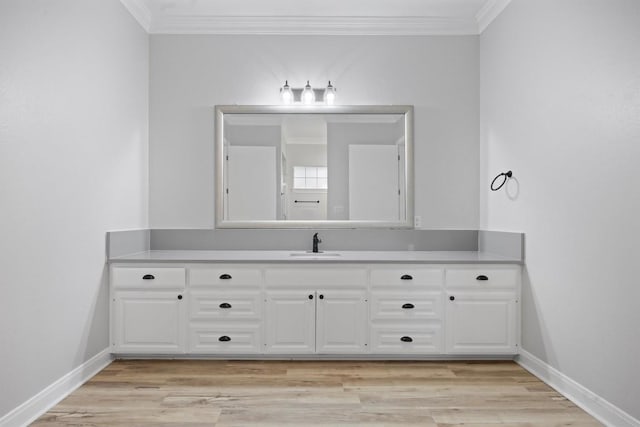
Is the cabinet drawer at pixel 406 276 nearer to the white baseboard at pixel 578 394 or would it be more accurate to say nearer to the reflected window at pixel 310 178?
the white baseboard at pixel 578 394

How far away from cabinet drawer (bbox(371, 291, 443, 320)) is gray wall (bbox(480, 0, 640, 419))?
60 centimetres

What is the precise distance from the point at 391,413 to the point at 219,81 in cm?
274

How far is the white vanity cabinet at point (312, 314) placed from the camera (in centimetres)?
273

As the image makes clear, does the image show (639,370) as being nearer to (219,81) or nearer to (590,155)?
(590,155)

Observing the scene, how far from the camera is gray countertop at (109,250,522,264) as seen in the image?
8.96 ft

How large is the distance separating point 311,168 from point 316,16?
3.99 feet

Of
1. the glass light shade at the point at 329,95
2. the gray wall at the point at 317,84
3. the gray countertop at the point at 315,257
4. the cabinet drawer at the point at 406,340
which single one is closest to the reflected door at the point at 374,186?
the gray wall at the point at 317,84

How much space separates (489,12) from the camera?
3074 millimetres

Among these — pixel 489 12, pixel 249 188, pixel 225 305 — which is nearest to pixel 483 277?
pixel 225 305

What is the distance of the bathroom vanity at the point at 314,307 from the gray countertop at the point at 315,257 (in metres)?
0.02

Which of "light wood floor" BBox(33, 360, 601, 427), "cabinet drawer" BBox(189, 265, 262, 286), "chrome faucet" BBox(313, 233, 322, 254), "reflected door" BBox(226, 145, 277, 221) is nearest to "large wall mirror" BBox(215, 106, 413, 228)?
"reflected door" BBox(226, 145, 277, 221)

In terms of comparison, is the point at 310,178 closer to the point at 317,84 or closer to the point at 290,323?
the point at 317,84

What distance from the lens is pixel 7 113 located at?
1831 millimetres

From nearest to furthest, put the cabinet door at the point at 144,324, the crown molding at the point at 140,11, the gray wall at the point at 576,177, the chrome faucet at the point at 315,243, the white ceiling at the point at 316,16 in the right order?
the gray wall at the point at 576,177 → the cabinet door at the point at 144,324 → the crown molding at the point at 140,11 → the white ceiling at the point at 316,16 → the chrome faucet at the point at 315,243
